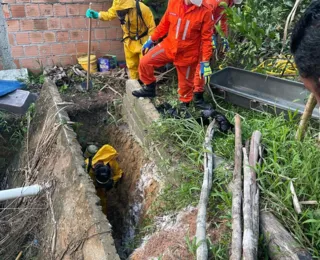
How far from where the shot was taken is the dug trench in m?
3.69

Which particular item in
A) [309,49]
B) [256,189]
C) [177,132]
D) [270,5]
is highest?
[309,49]

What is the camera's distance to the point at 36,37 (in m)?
5.57

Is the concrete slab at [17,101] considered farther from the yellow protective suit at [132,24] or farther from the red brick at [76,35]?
the yellow protective suit at [132,24]

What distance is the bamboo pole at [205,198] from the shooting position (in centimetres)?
217

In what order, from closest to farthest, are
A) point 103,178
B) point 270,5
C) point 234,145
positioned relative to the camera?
1. point 234,145
2. point 103,178
3. point 270,5

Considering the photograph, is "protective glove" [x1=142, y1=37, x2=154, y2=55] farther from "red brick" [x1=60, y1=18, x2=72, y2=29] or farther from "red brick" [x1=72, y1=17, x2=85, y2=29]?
"red brick" [x1=60, y1=18, x2=72, y2=29]

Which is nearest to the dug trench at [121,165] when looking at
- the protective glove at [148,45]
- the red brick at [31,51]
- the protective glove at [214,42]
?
the protective glove at [148,45]

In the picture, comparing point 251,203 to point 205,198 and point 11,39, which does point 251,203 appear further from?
point 11,39

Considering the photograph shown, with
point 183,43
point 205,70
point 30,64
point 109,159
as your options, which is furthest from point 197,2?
point 30,64

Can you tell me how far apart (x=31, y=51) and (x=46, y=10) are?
0.70 meters

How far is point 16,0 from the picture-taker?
5.25 meters

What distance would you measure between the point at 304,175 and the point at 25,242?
2923 millimetres

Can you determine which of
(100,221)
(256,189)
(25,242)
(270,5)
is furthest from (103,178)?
(270,5)

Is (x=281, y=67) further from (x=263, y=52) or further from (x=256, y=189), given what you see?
(x=256, y=189)
